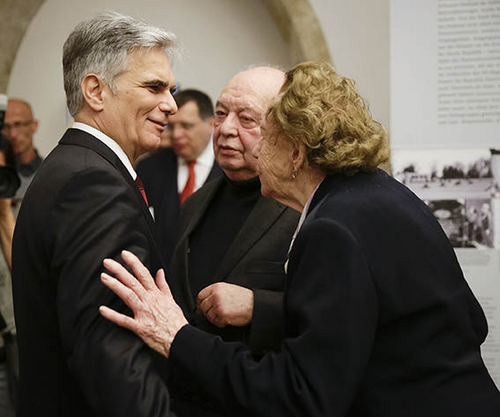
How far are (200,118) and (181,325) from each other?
11.3ft

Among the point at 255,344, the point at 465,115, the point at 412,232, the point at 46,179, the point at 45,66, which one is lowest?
the point at 255,344

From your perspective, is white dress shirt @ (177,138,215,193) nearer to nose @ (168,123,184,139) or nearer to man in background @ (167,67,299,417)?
nose @ (168,123,184,139)

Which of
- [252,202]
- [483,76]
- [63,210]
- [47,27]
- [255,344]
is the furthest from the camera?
[47,27]

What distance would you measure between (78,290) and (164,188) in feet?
10.4

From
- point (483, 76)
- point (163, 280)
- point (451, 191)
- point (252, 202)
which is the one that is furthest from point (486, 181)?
point (163, 280)

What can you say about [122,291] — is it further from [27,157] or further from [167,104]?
[27,157]

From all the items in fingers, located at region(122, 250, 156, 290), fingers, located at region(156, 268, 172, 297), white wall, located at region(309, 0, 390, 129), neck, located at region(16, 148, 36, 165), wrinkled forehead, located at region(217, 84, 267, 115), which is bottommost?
fingers, located at region(156, 268, 172, 297)

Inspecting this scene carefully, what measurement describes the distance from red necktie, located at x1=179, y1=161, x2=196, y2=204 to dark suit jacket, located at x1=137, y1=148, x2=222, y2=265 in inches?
1.8

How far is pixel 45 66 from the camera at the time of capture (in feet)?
17.8

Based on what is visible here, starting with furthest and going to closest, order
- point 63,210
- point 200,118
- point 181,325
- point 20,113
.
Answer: point 200,118 → point 20,113 → point 181,325 → point 63,210

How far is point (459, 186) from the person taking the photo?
9.98 feet

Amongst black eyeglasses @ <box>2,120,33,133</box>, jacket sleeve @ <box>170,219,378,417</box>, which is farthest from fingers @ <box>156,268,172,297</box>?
black eyeglasses @ <box>2,120,33,133</box>

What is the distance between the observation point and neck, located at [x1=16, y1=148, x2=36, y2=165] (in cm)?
393

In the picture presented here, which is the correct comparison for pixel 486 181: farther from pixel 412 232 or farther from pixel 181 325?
pixel 181 325
